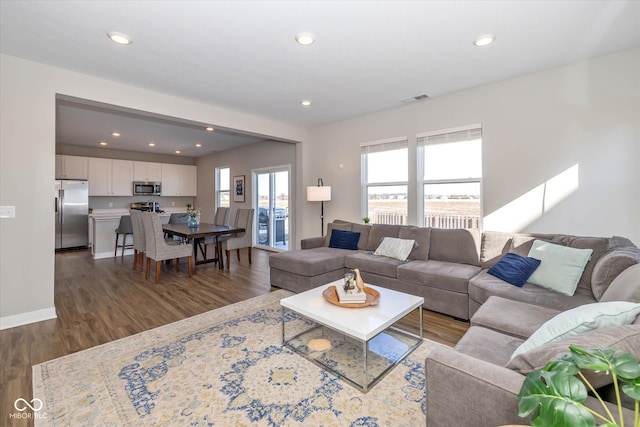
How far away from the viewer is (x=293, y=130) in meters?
5.53

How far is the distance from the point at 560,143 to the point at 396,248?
6.95 feet

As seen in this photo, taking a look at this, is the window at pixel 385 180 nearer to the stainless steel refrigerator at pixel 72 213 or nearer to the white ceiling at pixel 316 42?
the white ceiling at pixel 316 42

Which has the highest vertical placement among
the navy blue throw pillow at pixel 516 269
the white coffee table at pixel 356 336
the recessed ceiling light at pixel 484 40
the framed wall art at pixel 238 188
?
the recessed ceiling light at pixel 484 40

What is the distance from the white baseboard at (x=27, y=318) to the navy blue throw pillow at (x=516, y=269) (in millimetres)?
4581

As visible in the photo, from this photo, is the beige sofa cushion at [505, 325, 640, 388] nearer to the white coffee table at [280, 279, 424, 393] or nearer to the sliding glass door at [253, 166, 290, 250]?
the white coffee table at [280, 279, 424, 393]

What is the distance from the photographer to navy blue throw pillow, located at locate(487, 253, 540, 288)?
2607 millimetres

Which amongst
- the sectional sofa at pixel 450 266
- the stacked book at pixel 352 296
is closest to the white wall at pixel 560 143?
the sectional sofa at pixel 450 266

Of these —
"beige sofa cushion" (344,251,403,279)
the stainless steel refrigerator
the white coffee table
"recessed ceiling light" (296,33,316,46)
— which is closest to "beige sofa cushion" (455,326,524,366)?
the white coffee table

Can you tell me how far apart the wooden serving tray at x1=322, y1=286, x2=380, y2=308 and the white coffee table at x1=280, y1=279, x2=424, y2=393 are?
30 millimetres

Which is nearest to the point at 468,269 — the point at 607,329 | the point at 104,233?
the point at 607,329

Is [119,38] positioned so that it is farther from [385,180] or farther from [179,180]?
[179,180]

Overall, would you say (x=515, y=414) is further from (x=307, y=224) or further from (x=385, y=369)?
(x=307, y=224)

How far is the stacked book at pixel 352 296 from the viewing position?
7.59ft

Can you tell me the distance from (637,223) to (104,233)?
8268mm
